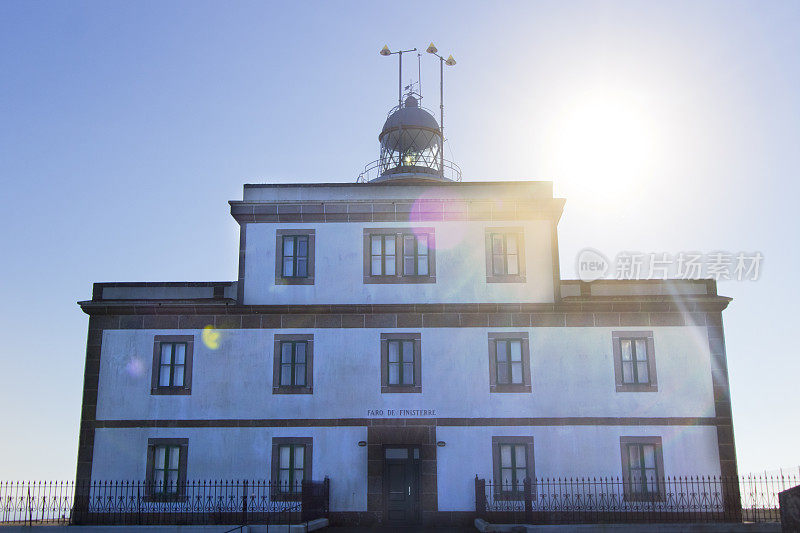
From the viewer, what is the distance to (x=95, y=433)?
96.4 feet

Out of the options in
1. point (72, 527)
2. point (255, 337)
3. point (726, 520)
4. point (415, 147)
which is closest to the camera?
point (72, 527)

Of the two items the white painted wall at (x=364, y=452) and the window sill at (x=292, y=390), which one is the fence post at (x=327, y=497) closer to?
the white painted wall at (x=364, y=452)

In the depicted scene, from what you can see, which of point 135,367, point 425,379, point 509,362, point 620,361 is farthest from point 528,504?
point 135,367

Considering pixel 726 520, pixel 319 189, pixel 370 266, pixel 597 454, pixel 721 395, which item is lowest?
pixel 726 520

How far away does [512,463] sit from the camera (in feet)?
95.1

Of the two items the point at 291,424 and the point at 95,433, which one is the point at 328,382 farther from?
the point at 95,433

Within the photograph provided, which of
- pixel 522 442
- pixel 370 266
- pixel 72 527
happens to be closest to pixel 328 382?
pixel 370 266

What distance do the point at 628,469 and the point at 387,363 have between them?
354 inches

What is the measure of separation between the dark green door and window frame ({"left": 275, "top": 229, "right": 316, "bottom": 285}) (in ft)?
22.0

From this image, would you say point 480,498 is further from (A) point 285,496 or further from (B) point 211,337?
(B) point 211,337

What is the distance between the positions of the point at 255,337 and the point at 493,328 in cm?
843

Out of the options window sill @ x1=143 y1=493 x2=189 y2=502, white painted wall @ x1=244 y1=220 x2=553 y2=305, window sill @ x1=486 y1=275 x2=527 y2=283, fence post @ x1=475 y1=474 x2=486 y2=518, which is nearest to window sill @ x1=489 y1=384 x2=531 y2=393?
white painted wall @ x1=244 y1=220 x2=553 y2=305

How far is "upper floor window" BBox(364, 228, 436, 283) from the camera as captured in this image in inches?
1205

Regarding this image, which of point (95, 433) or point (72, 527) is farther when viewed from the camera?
point (95, 433)
